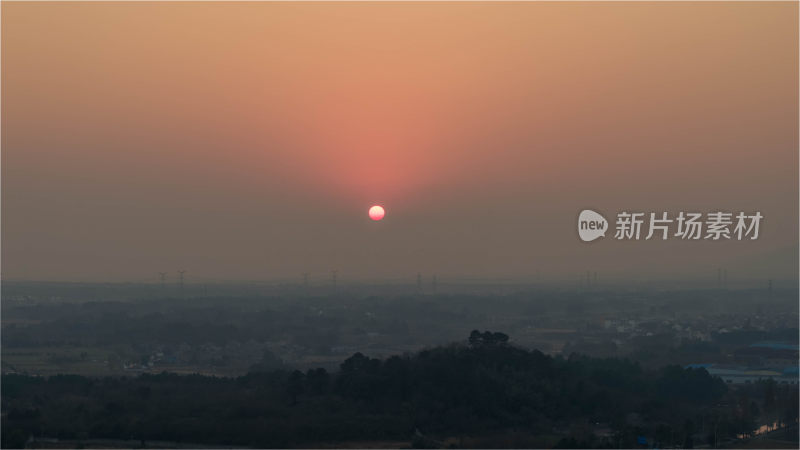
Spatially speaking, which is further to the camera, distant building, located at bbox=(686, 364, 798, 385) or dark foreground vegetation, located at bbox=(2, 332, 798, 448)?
distant building, located at bbox=(686, 364, 798, 385)

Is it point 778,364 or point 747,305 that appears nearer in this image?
point 778,364

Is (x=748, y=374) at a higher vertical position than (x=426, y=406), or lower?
higher

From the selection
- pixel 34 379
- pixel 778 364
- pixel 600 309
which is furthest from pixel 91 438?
pixel 600 309

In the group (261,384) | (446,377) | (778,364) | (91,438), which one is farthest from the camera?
(778,364)

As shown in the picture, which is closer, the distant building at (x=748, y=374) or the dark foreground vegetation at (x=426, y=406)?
the dark foreground vegetation at (x=426, y=406)

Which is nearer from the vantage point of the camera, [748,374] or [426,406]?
[426,406]

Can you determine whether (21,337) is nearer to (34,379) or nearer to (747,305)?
(34,379)

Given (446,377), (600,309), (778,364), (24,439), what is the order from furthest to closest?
1. (600,309)
2. (778,364)
3. (446,377)
4. (24,439)
